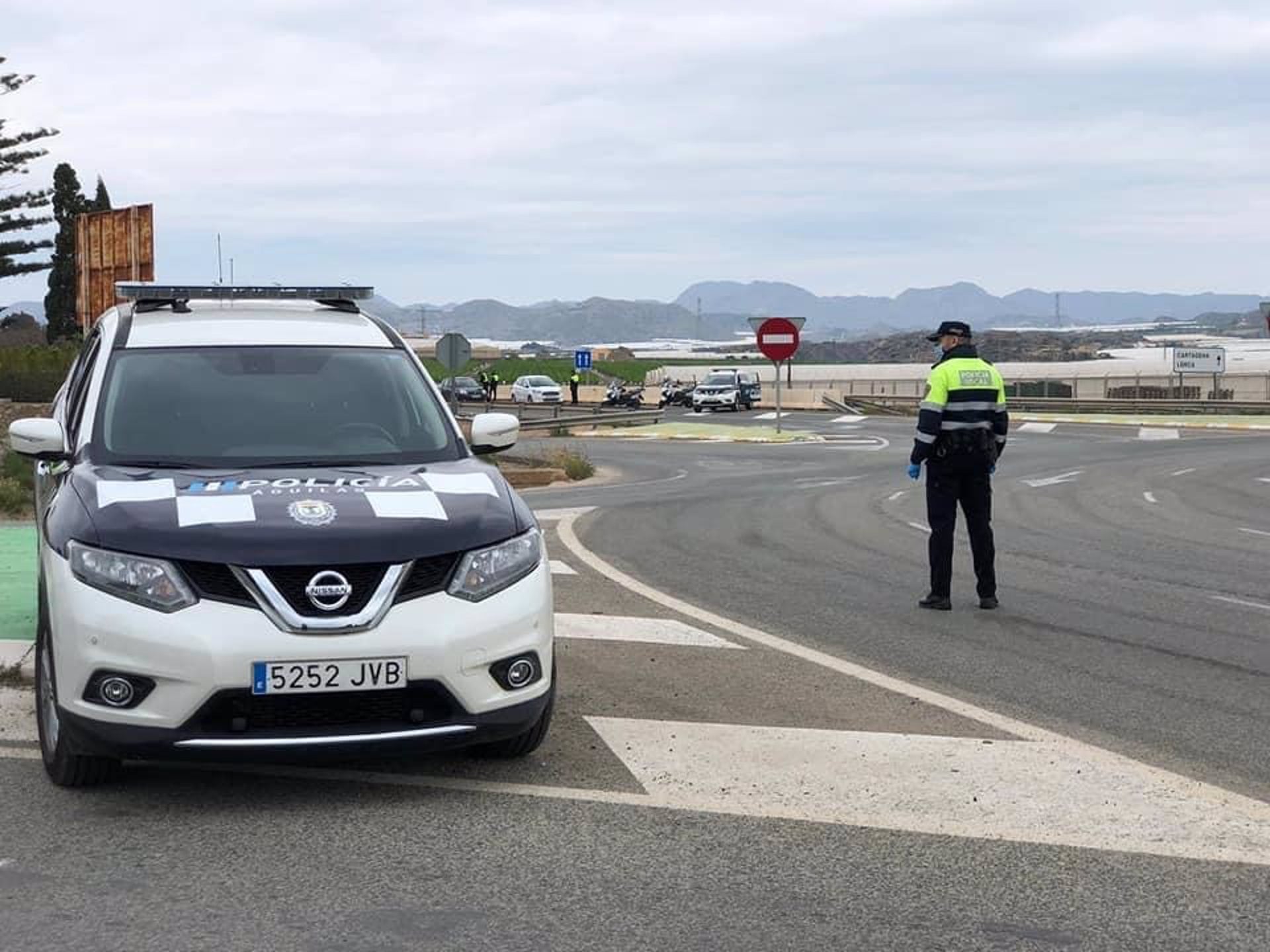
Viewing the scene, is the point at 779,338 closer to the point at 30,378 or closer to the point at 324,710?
the point at 30,378

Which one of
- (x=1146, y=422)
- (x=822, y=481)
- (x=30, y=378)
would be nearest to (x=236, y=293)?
(x=822, y=481)

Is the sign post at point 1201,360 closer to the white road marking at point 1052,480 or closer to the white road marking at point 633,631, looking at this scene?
the white road marking at point 1052,480

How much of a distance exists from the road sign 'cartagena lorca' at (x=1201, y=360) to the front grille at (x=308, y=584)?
5529 centimetres

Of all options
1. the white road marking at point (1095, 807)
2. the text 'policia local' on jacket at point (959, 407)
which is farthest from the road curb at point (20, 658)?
the text 'policia local' on jacket at point (959, 407)

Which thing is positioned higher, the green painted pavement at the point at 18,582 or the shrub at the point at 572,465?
the green painted pavement at the point at 18,582

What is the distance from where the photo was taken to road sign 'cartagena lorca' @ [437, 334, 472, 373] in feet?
102

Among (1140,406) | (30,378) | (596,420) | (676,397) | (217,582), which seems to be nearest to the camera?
(217,582)

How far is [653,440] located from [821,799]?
38.0 m

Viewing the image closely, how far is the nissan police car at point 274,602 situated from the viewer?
558cm

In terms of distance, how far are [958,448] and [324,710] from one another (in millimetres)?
6084

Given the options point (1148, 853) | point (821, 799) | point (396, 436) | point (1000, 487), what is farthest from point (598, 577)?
point (1000, 487)

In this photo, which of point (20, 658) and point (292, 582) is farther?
point (20, 658)

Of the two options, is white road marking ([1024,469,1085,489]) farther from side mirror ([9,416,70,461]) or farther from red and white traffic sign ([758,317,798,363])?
side mirror ([9,416,70,461])

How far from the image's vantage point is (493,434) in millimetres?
7289
